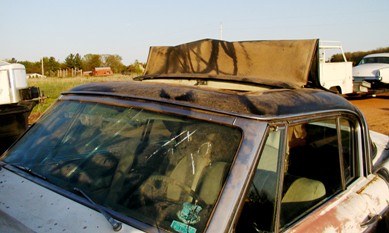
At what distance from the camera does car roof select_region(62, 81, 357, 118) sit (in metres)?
1.89

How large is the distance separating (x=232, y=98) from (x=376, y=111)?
13539 millimetres

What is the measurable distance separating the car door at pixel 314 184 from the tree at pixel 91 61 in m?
78.5

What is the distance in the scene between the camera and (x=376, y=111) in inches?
544

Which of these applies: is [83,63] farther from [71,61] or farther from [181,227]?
[181,227]

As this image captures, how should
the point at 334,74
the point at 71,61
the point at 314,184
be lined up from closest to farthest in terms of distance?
the point at 314,184 → the point at 334,74 → the point at 71,61

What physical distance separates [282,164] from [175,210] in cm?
59

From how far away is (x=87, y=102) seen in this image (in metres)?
2.43

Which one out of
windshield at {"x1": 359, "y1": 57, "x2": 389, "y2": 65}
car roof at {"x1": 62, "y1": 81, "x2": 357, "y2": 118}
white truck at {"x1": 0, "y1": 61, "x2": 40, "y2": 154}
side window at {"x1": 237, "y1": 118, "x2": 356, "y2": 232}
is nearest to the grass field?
white truck at {"x1": 0, "y1": 61, "x2": 40, "y2": 154}

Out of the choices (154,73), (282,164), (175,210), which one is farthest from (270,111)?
(154,73)

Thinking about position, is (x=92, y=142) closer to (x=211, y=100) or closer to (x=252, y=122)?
(x=211, y=100)

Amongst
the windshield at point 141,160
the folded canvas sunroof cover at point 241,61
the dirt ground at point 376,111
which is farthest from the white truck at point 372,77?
the windshield at point 141,160

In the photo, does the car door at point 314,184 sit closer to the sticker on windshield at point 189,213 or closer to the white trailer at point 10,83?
the sticker on windshield at point 189,213

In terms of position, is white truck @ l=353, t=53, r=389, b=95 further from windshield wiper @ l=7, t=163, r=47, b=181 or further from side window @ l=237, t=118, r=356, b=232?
windshield wiper @ l=7, t=163, r=47, b=181

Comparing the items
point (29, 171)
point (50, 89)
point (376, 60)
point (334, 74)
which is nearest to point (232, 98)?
point (29, 171)
